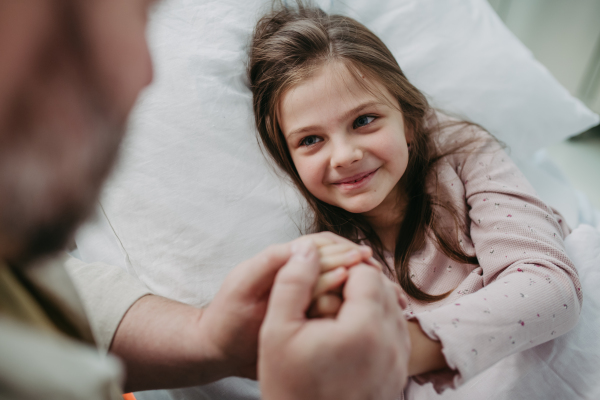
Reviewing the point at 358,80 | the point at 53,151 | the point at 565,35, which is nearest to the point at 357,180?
the point at 358,80

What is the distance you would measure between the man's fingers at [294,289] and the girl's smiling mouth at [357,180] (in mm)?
332

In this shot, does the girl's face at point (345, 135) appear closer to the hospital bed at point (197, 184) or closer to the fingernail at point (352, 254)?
the hospital bed at point (197, 184)

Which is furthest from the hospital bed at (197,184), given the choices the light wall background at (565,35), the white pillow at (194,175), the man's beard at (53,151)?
the light wall background at (565,35)

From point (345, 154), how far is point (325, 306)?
Result: 342mm

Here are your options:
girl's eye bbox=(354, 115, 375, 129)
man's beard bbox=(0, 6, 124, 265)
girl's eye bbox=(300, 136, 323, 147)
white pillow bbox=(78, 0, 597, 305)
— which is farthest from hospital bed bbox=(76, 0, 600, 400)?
man's beard bbox=(0, 6, 124, 265)

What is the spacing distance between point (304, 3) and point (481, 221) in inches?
27.6

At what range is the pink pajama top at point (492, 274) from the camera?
0.56 m

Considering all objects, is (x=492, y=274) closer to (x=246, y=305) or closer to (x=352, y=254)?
(x=352, y=254)

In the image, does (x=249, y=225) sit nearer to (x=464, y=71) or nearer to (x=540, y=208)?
(x=540, y=208)

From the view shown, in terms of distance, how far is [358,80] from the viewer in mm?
757

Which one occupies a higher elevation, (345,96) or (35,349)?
(345,96)

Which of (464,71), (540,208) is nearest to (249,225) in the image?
(540,208)

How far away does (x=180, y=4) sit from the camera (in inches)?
35.7

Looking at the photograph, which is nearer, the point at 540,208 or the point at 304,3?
the point at 540,208
